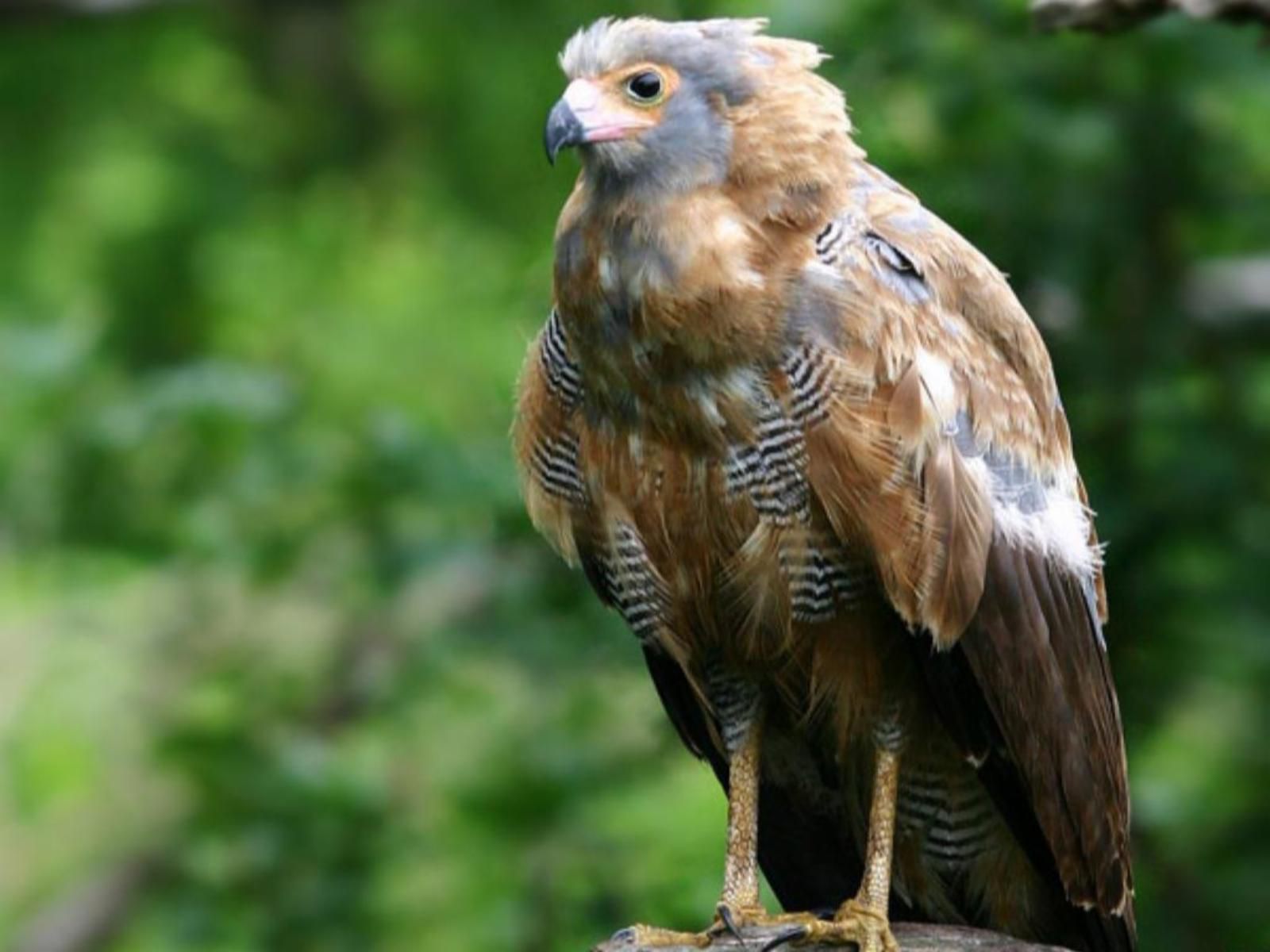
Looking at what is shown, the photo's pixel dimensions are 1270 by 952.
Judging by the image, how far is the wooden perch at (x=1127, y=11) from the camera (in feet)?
18.2

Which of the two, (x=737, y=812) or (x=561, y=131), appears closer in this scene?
(x=561, y=131)

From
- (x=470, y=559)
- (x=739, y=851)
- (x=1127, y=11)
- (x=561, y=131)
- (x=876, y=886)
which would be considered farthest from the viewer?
(x=470, y=559)

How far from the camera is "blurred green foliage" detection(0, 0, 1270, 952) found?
25.4 feet

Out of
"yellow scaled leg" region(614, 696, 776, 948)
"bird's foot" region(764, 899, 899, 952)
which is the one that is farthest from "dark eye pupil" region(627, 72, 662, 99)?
"bird's foot" region(764, 899, 899, 952)

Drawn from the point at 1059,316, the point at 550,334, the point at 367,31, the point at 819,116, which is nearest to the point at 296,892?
the point at 1059,316

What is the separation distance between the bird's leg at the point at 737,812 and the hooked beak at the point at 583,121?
121 cm

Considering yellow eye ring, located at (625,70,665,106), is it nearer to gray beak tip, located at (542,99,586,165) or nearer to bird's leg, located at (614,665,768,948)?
gray beak tip, located at (542,99,586,165)

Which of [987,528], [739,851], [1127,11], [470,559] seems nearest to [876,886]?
[739,851]

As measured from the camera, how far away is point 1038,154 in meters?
7.75

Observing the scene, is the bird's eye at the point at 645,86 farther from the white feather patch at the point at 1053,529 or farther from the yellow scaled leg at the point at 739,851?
the yellow scaled leg at the point at 739,851

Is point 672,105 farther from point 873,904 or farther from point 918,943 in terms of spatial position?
point 918,943

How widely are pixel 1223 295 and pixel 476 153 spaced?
415 cm

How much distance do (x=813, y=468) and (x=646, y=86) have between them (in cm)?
85

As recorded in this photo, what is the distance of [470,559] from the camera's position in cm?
841
